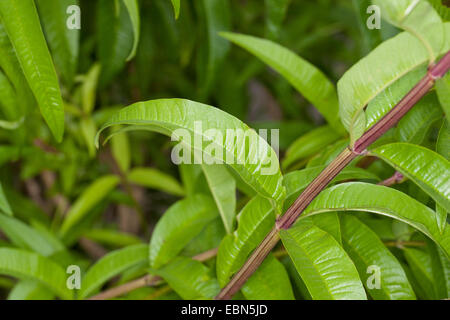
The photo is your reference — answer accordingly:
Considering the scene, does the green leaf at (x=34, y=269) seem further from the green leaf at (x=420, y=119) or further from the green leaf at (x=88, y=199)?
the green leaf at (x=420, y=119)

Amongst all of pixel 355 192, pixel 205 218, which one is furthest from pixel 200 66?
pixel 355 192

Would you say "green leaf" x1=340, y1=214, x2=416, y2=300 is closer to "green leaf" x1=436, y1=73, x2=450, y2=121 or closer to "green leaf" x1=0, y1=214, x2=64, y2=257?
"green leaf" x1=436, y1=73, x2=450, y2=121

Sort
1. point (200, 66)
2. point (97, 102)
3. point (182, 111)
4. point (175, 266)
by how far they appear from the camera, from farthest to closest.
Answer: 1. point (97, 102)
2. point (200, 66)
3. point (175, 266)
4. point (182, 111)

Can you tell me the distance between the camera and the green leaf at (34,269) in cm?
41

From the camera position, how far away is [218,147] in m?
0.29

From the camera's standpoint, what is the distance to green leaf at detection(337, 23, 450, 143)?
26 centimetres

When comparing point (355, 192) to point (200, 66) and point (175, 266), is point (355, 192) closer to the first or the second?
point (175, 266)

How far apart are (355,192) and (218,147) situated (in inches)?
3.9

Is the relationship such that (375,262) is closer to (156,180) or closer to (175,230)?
(175,230)

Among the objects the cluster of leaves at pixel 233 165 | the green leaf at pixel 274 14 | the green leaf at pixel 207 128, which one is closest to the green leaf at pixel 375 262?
the cluster of leaves at pixel 233 165

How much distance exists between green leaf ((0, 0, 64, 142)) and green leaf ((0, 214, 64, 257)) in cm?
24

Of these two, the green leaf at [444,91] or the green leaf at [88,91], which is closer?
the green leaf at [444,91]

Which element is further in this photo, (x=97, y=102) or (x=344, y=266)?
(x=97, y=102)
